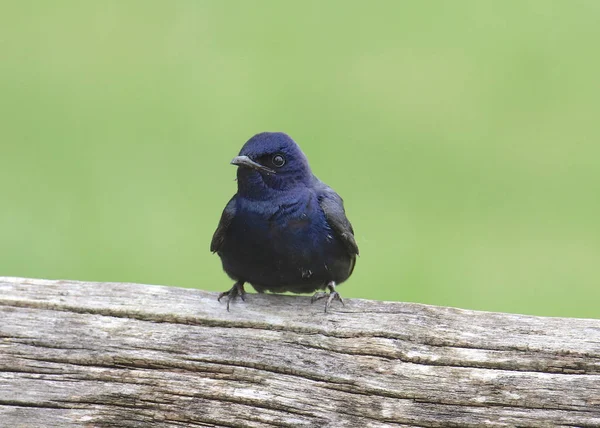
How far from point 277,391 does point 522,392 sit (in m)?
0.87

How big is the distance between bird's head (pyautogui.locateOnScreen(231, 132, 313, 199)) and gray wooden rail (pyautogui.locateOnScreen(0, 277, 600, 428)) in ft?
3.72

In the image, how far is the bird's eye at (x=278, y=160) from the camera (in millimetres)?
4574

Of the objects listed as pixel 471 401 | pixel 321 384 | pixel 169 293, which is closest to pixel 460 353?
pixel 471 401

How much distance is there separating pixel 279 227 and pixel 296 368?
4.19 feet

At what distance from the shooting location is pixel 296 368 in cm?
333

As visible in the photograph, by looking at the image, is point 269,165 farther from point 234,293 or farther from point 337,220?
point 234,293

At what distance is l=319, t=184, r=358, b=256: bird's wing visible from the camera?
181 inches

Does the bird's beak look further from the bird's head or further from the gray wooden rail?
the gray wooden rail

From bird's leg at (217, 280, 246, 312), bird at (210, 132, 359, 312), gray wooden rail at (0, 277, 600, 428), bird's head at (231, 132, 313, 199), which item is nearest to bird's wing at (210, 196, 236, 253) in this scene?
bird at (210, 132, 359, 312)

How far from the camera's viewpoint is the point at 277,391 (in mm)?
3287

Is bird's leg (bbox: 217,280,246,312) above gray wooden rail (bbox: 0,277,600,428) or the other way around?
above

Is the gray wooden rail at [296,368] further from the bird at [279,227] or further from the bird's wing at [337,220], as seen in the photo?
the bird's wing at [337,220]

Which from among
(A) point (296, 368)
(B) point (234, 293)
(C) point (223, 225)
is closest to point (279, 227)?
(C) point (223, 225)

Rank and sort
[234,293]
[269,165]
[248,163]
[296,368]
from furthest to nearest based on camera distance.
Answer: [269,165]
[248,163]
[234,293]
[296,368]
